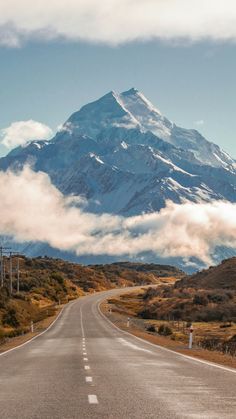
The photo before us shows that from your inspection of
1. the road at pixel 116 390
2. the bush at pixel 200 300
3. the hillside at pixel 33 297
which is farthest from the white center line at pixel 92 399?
the bush at pixel 200 300

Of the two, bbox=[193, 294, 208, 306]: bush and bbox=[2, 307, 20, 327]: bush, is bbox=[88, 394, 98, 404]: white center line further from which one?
bbox=[193, 294, 208, 306]: bush

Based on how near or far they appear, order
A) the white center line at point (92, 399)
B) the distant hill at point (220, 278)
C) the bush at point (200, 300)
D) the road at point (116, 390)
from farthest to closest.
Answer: the distant hill at point (220, 278) → the bush at point (200, 300) → the white center line at point (92, 399) → the road at point (116, 390)

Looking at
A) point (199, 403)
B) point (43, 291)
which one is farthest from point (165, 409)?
point (43, 291)

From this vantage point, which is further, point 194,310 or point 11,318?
point 194,310

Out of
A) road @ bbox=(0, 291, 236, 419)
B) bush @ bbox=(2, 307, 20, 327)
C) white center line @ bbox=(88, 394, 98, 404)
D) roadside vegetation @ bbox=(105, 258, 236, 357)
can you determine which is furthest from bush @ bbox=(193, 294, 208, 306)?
white center line @ bbox=(88, 394, 98, 404)

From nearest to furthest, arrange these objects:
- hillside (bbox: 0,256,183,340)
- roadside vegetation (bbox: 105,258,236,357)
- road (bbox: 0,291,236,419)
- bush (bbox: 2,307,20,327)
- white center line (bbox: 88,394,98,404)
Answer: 1. road (bbox: 0,291,236,419)
2. white center line (bbox: 88,394,98,404)
3. roadside vegetation (bbox: 105,258,236,357)
4. bush (bbox: 2,307,20,327)
5. hillside (bbox: 0,256,183,340)

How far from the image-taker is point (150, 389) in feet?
52.6

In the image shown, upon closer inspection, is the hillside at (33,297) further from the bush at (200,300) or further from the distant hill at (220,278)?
the distant hill at (220,278)

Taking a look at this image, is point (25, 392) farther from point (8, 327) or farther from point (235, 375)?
point (8, 327)

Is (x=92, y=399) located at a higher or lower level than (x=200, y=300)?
lower

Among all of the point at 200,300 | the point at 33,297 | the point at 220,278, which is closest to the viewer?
the point at 200,300

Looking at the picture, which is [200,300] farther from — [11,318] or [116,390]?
[116,390]

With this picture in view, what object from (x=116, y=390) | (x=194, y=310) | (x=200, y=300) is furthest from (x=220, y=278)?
(x=116, y=390)

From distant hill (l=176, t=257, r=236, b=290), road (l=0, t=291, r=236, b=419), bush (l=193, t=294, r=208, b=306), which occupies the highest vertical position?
distant hill (l=176, t=257, r=236, b=290)
